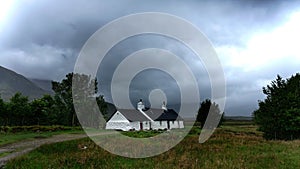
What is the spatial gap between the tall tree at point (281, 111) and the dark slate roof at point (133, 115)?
36.7 m

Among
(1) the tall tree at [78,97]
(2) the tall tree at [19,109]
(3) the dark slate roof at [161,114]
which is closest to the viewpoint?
(2) the tall tree at [19,109]

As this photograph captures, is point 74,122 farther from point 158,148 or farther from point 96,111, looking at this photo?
point 158,148

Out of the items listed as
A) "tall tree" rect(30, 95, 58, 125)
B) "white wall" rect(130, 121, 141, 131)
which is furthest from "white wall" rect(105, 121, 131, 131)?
"tall tree" rect(30, 95, 58, 125)

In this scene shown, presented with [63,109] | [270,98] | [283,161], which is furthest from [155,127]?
[283,161]

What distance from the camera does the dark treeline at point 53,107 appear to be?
58562 millimetres

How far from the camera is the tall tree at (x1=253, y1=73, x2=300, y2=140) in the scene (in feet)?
109

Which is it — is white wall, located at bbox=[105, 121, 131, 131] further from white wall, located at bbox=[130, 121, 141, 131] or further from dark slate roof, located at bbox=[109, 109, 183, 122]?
dark slate roof, located at bbox=[109, 109, 183, 122]

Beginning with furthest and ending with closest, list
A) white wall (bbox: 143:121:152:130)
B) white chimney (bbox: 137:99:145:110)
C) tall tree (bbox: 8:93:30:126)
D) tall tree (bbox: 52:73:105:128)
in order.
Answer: white chimney (bbox: 137:99:145:110)
white wall (bbox: 143:121:152:130)
tall tree (bbox: 52:73:105:128)
tall tree (bbox: 8:93:30:126)

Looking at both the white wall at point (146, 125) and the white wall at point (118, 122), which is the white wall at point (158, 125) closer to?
the white wall at point (146, 125)

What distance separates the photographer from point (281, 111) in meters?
33.8

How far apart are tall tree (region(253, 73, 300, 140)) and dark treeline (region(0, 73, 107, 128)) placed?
40.2 meters

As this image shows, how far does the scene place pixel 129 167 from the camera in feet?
44.3

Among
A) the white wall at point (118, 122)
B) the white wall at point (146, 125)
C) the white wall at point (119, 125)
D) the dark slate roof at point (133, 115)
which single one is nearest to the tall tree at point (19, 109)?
the white wall at point (119, 125)

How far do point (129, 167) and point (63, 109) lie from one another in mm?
59674
